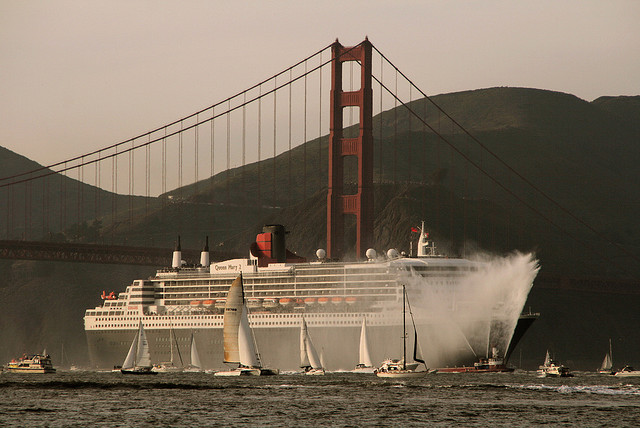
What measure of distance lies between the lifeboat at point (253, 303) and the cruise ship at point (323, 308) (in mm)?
92

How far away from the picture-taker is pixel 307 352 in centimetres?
9312

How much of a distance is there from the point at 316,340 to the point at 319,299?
5.39 meters

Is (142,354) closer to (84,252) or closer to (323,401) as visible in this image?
(84,252)

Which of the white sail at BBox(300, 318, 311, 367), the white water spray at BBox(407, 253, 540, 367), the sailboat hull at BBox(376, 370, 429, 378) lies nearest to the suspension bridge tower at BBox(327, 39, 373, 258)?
the white water spray at BBox(407, 253, 540, 367)

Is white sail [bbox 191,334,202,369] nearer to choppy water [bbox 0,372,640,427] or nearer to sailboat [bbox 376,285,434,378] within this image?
choppy water [bbox 0,372,640,427]

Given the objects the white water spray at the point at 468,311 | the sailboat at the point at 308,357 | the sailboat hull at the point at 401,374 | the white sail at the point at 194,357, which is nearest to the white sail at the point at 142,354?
the white sail at the point at 194,357

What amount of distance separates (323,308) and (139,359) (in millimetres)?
16691

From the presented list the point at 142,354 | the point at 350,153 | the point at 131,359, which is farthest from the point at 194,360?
the point at 350,153

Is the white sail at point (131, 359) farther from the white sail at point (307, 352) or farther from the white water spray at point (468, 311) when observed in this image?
the white water spray at point (468, 311)

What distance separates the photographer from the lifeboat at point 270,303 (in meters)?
106

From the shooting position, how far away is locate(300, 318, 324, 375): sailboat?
302 feet

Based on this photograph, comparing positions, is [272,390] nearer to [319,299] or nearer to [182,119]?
[319,299]

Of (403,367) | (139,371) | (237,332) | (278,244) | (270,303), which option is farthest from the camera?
(278,244)

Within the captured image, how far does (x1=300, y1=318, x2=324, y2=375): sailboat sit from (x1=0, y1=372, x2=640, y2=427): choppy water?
2.08 m
